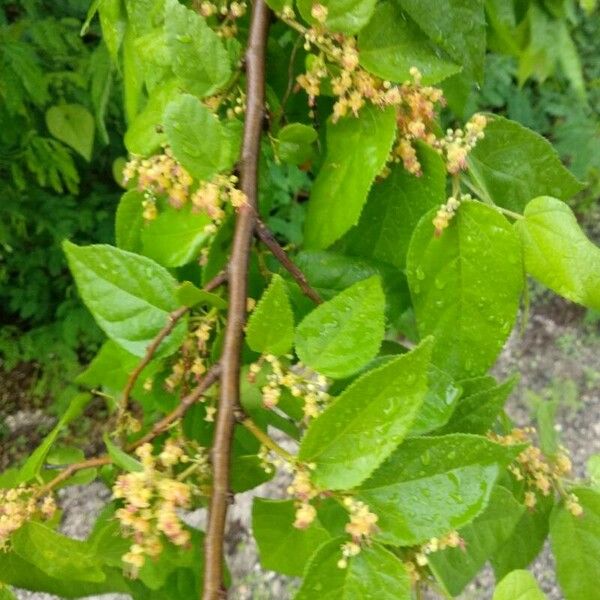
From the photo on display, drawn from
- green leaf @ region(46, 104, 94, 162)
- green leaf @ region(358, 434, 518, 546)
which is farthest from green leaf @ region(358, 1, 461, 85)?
green leaf @ region(46, 104, 94, 162)

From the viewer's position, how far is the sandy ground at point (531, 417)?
2059 millimetres

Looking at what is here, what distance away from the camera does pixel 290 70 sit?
51 cm

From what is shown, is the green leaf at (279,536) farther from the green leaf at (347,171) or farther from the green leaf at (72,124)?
the green leaf at (72,124)

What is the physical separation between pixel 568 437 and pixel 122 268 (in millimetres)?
2260

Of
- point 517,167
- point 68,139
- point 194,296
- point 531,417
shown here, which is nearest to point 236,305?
point 194,296

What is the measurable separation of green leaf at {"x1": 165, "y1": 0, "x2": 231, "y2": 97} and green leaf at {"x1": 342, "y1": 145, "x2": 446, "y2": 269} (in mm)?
127

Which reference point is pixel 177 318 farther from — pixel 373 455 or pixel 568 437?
pixel 568 437

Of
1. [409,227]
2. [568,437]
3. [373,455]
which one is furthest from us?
[568,437]

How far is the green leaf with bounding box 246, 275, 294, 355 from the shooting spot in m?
0.37

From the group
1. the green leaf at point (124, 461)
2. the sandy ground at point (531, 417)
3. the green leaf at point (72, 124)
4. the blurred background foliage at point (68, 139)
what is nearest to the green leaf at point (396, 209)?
the green leaf at point (124, 461)

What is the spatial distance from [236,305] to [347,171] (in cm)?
12

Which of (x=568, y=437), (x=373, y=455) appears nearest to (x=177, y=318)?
(x=373, y=455)

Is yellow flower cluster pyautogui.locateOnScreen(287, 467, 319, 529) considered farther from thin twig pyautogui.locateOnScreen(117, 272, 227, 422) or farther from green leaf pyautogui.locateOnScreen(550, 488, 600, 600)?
green leaf pyautogui.locateOnScreen(550, 488, 600, 600)

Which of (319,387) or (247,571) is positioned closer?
(319,387)
